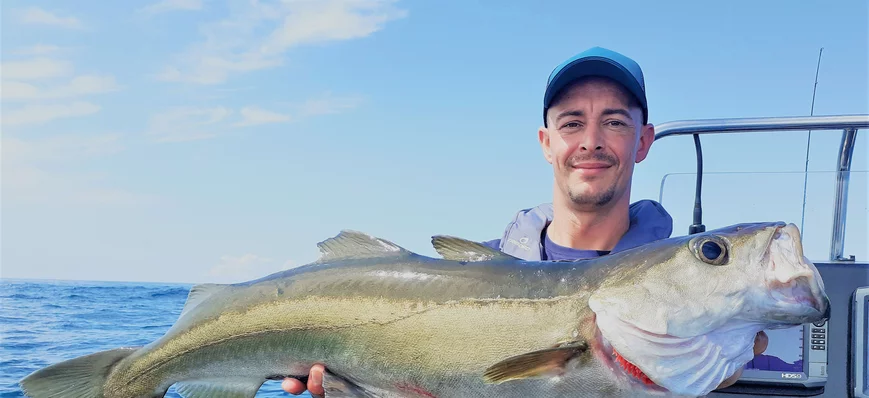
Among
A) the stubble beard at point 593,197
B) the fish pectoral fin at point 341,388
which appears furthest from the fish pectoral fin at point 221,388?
the stubble beard at point 593,197

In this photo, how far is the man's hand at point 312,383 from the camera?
318 cm

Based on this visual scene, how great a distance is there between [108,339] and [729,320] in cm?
1792

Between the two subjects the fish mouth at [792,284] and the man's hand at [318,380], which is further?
the man's hand at [318,380]

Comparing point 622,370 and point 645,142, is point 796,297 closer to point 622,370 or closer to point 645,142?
point 622,370

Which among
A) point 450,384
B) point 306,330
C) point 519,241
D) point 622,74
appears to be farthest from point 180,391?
point 622,74

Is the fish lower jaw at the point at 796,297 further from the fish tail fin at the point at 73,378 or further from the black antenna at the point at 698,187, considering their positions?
the fish tail fin at the point at 73,378

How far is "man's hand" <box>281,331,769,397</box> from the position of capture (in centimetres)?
283

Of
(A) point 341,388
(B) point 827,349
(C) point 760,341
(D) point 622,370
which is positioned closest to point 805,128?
(B) point 827,349

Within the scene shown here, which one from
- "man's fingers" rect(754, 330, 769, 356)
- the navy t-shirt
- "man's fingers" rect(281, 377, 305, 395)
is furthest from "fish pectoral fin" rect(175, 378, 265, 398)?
"man's fingers" rect(754, 330, 769, 356)

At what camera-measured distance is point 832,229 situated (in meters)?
5.23

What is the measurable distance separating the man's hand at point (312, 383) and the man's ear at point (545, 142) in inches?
75.2

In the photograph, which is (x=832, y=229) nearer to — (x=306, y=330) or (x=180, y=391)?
(x=306, y=330)

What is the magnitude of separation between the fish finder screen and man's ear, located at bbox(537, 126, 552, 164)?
6.47 feet

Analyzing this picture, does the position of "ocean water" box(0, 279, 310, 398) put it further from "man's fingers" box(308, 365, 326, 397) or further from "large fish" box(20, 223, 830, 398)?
"man's fingers" box(308, 365, 326, 397)
